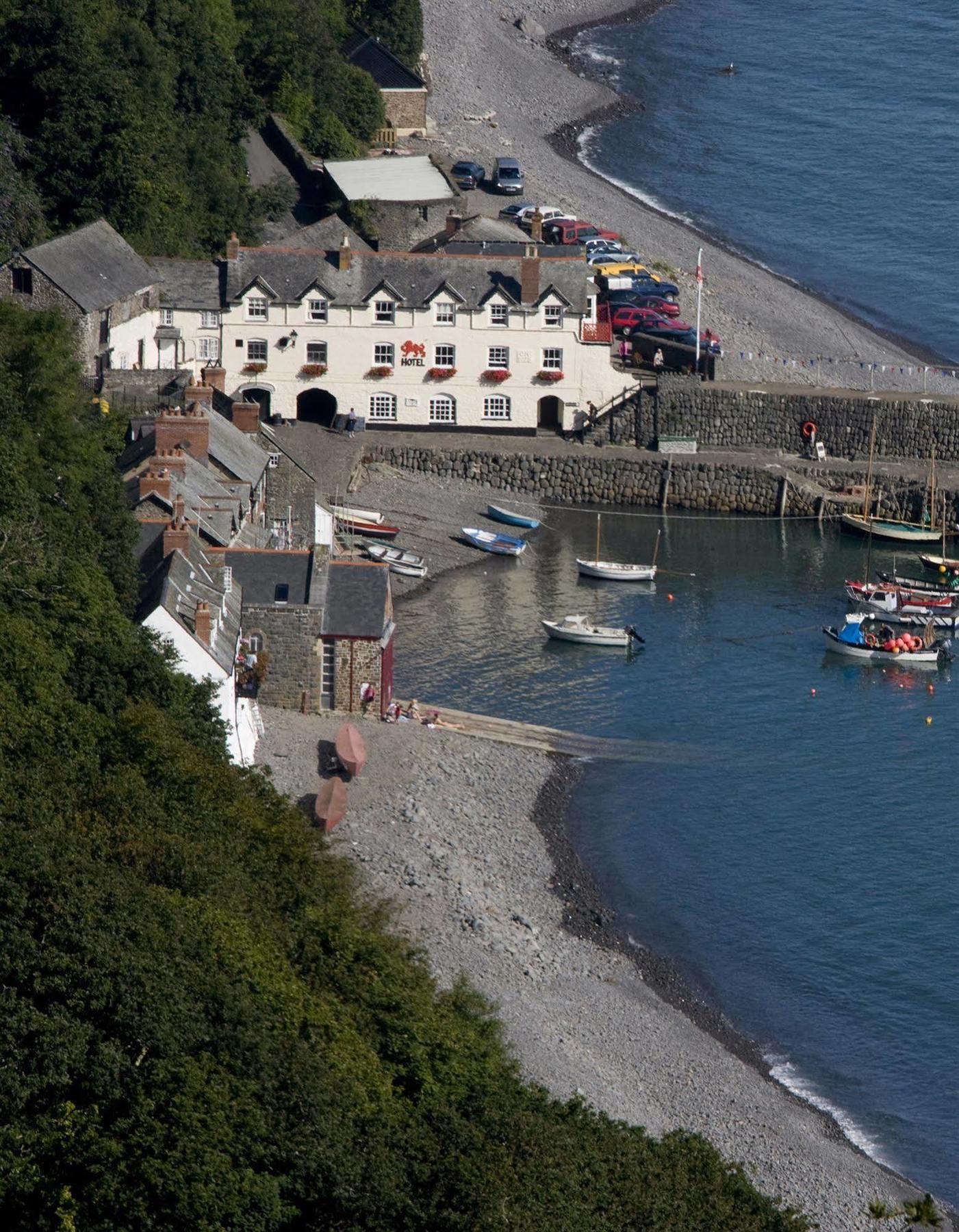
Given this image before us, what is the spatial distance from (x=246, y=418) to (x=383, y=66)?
46.6m

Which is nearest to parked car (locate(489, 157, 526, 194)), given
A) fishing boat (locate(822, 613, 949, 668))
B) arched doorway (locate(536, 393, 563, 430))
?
arched doorway (locate(536, 393, 563, 430))

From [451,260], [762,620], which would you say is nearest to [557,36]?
[451,260]

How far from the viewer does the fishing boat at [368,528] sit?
7575 cm

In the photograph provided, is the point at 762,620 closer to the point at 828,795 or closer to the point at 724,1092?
the point at 828,795

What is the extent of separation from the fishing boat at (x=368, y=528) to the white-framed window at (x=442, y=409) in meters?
9.10

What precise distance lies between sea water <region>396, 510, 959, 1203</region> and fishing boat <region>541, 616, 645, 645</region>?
0.56 metres

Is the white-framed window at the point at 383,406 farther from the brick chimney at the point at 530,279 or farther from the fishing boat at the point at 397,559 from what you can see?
the fishing boat at the point at 397,559

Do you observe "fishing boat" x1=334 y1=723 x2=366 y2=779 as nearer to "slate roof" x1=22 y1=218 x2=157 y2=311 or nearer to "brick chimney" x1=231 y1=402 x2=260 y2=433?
"brick chimney" x1=231 y1=402 x2=260 y2=433

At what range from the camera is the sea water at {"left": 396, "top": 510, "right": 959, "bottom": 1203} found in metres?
48.0

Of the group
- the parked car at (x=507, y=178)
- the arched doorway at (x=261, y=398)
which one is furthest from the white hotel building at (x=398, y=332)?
the parked car at (x=507, y=178)

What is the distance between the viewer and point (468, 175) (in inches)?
4220

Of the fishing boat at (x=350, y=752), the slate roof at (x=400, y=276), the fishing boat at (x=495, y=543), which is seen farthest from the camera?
the slate roof at (x=400, y=276)

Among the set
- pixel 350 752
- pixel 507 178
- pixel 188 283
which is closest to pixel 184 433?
pixel 350 752

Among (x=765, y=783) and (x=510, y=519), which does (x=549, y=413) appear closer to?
(x=510, y=519)
